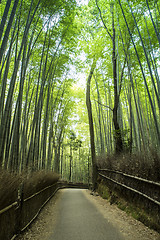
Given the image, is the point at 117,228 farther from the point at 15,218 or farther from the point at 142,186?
the point at 15,218

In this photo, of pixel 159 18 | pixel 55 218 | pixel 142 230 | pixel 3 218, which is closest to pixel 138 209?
pixel 142 230

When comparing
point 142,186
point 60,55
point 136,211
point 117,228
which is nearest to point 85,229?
point 117,228

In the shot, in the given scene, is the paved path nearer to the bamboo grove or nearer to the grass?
the grass

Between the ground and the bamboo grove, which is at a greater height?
the bamboo grove

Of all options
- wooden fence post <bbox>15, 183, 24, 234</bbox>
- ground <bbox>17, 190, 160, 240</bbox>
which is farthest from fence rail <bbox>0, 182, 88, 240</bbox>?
ground <bbox>17, 190, 160, 240</bbox>

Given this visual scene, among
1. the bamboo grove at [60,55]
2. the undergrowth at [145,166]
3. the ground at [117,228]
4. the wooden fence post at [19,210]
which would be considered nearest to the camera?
the wooden fence post at [19,210]

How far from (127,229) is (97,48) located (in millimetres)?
5508

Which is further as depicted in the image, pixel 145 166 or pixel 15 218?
pixel 145 166

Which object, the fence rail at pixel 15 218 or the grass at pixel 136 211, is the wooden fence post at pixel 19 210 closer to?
the fence rail at pixel 15 218

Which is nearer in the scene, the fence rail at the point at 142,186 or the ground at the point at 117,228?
the ground at the point at 117,228

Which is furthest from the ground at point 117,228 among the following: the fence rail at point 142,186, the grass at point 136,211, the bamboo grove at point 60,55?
the bamboo grove at point 60,55

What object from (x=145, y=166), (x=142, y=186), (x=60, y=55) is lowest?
(x=142, y=186)

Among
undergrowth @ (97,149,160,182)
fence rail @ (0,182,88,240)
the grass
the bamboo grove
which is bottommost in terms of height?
the grass

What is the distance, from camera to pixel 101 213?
3.34 metres
